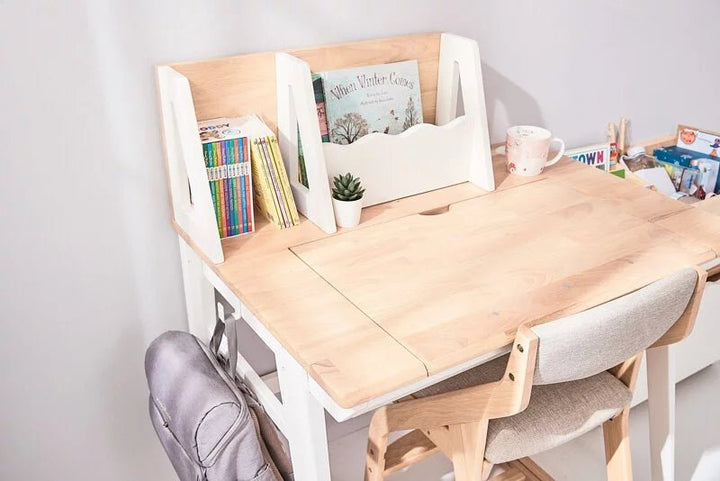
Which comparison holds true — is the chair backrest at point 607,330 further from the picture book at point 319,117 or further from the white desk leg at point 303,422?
the picture book at point 319,117

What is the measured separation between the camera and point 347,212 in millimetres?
1326

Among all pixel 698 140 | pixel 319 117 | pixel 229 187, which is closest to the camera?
pixel 229 187

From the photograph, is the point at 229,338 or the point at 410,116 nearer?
the point at 229,338

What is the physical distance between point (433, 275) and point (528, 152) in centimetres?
50

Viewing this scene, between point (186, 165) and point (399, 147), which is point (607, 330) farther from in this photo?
point (186, 165)

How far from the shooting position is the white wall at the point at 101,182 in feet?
4.00

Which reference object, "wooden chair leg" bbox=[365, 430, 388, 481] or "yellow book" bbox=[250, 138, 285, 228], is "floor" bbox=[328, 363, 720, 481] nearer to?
"wooden chair leg" bbox=[365, 430, 388, 481]

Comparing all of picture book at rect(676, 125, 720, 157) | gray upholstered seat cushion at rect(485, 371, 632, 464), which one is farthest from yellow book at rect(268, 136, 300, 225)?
picture book at rect(676, 125, 720, 157)

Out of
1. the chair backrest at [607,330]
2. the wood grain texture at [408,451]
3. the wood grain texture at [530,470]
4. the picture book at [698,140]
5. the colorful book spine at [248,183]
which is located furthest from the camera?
the picture book at [698,140]

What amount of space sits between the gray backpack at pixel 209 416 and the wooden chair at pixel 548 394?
8.7 inches

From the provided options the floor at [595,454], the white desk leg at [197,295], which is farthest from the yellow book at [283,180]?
the floor at [595,454]

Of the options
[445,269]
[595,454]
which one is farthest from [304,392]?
[595,454]

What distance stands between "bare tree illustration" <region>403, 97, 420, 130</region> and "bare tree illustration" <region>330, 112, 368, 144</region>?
0.10 meters

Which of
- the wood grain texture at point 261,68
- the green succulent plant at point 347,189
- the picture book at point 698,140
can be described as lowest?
the picture book at point 698,140
